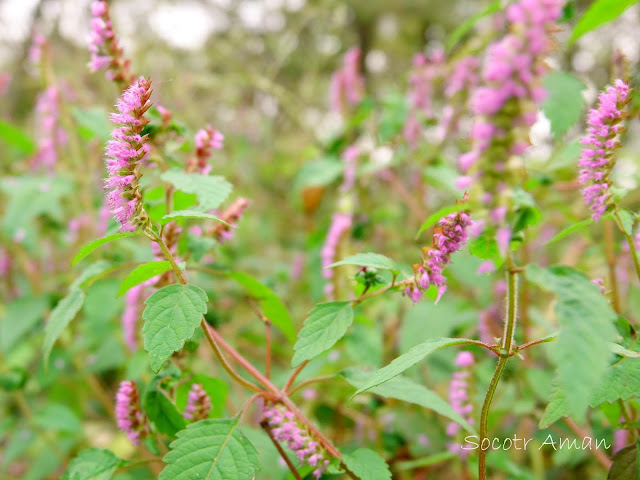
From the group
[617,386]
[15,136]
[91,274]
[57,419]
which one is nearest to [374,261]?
[617,386]

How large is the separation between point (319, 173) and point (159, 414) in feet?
4.90

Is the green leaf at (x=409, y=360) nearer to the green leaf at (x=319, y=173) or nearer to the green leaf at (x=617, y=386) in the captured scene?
the green leaf at (x=617, y=386)

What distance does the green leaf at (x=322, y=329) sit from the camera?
949mm

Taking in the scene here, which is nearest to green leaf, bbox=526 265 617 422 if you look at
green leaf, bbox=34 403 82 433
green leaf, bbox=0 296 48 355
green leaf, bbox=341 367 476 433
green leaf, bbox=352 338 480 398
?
green leaf, bbox=352 338 480 398

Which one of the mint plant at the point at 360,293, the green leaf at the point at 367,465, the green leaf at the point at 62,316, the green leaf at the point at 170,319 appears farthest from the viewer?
the green leaf at the point at 62,316

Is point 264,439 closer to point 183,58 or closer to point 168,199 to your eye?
point 168,199

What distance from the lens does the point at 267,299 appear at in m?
1.36

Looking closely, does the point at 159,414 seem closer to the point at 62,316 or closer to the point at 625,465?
the point at 62,316

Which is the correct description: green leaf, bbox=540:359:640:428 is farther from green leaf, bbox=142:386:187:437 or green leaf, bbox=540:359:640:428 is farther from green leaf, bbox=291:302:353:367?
green leaf, bbox=142:386:187:437

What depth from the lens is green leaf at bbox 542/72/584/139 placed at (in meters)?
1.46

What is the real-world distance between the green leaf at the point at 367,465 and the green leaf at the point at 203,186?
0.58 m

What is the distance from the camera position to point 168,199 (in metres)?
1.28

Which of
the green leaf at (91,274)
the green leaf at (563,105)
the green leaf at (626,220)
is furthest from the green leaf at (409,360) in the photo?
the green leaf at (563,105)

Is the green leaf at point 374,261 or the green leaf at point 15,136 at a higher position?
the green leaf at point 15,136
